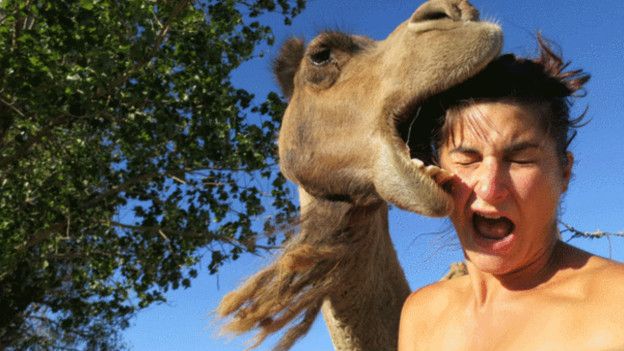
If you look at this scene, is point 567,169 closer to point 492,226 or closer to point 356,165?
point 492,226

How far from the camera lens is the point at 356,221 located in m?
2.98

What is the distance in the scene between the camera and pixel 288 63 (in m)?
3.55

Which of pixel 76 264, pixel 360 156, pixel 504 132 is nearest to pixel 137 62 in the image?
pixel 76 264

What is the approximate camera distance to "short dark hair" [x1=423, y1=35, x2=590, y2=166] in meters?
1.87

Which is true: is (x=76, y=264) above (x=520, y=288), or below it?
above

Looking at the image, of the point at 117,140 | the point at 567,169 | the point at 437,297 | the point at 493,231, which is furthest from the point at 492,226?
the point at 117,140

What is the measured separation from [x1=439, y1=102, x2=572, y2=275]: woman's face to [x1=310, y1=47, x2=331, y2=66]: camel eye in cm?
131

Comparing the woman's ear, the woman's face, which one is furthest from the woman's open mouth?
the woman's ear

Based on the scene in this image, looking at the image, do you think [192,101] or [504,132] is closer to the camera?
[504,132]

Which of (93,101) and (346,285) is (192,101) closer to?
(93,101)

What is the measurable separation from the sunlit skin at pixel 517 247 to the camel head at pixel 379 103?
158 mm

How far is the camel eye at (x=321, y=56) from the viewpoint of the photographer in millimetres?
3056

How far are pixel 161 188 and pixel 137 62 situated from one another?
9.85ft

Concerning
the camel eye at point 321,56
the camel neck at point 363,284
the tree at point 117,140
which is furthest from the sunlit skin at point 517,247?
the tree at point 117,140
